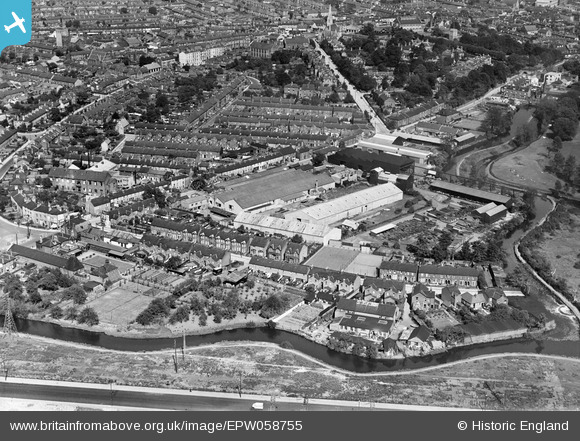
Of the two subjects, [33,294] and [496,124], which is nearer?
[33,294]

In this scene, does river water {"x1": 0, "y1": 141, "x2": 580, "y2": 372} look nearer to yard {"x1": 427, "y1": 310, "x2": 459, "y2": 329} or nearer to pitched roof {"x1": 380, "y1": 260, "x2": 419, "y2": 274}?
yard {"x1": 427, "y1": 310, "x2": 459, "y2": 329}

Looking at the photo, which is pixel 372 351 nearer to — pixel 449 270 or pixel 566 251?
pixel 449 270

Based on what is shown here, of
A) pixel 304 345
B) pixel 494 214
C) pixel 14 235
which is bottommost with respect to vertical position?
pixel 304 345

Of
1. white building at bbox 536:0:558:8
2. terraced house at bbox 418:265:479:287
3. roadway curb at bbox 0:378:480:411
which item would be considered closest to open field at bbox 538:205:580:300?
terraced house at bbox 418:265:479:287

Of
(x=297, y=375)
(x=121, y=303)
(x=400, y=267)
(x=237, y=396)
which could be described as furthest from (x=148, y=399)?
(x=400, y=267)

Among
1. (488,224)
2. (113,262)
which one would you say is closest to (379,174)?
(488,224)

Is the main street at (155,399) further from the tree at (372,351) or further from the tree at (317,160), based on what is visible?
the tree at (317,160)
